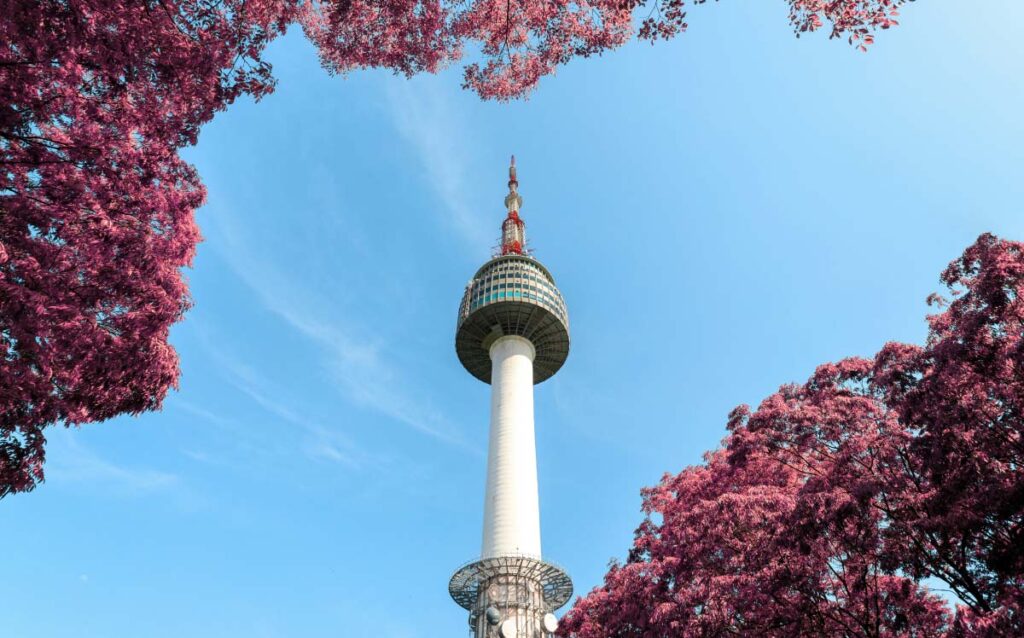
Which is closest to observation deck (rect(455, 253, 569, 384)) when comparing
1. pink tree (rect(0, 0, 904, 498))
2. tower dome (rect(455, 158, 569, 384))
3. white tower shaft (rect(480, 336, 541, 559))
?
tower dome (rect(455, 158, 569, 384))

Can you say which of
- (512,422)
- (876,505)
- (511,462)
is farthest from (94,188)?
(512,422)

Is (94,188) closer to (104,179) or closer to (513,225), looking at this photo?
(104,179)

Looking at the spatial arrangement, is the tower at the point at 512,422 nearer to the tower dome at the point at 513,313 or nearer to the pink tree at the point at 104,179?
the tower dome at the point at 513,313

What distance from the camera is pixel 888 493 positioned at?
16609 millimetres

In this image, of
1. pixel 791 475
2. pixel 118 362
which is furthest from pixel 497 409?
pixel 118 362

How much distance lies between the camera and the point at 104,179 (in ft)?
39.3

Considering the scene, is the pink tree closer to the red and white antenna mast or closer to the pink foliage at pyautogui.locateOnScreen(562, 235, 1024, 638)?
the pink foliage at pyautogui.locateOnScreen(562, 235, 1024, 638)

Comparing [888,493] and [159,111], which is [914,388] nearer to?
[888,493]

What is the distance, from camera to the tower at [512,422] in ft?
168

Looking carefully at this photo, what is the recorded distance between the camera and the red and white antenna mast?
78312 mm

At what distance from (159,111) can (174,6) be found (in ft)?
5.98

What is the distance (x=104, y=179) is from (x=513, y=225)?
70143 millimetres

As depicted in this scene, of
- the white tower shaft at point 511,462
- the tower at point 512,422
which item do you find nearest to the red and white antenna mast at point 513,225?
the tower at point 512,422

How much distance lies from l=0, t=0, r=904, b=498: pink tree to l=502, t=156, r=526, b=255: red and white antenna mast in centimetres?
6382
